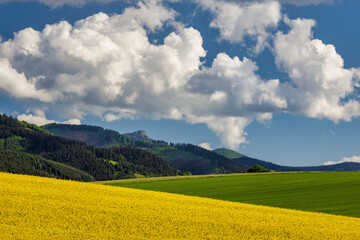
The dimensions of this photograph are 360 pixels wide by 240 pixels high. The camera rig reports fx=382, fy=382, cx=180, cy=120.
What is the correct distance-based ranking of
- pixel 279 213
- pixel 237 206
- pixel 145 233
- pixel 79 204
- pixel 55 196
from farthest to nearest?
pixel 237 206 < pixel 279 213 < pixel 55 196 < pixel 79 204 < pixel 145 233

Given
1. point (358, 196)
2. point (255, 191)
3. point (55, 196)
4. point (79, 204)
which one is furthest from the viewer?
point (255, 191)

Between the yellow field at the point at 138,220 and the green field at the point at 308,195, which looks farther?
the green field at the point at 308,195

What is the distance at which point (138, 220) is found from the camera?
2773 centimetres

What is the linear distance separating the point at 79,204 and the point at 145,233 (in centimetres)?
942

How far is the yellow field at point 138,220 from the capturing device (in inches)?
952

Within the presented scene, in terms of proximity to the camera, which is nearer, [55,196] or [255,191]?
[55,196]

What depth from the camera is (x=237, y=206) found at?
130ft

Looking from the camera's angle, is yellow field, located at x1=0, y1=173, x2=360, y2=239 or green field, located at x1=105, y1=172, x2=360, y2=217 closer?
yellow field, located at x1=0, y1=173, x2=360, y2=239

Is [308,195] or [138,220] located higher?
[308,195]

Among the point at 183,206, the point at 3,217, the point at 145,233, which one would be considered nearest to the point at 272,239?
the point at 145,233

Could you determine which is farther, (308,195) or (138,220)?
(308,195)

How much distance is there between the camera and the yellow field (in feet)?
79.4

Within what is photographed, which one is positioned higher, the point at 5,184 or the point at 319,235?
the point at 5,184

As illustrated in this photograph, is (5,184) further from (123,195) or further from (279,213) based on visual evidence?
(279,213)
